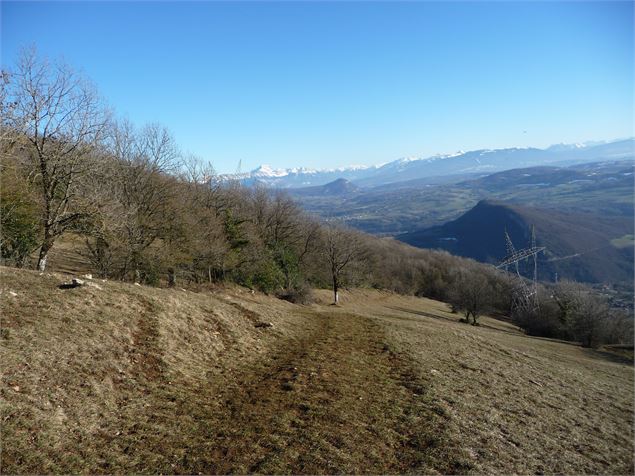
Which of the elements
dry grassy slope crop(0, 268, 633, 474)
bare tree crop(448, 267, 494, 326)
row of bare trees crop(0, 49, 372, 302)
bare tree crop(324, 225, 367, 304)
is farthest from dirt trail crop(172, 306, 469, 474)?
bare tree crop(448, 267, 494, 326)

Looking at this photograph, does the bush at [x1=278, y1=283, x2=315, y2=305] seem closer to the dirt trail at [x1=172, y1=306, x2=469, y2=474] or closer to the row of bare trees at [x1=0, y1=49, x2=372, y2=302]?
the row of bare trees at [x1=0, y1=49, x2=372, y2=302]

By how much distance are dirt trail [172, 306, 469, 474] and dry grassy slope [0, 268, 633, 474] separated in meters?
0.05

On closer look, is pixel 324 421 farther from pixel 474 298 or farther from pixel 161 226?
pixel 474 298

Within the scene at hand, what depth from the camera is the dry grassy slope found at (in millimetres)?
8883

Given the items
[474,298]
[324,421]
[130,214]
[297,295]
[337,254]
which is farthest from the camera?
[474,298]

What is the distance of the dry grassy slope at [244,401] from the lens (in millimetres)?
8883

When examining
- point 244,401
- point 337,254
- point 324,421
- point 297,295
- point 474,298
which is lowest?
point 474,298

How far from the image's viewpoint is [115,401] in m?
10.4

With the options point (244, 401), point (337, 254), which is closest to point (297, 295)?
point (337, 254)

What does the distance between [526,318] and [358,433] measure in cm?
8111

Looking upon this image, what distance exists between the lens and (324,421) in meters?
11.2

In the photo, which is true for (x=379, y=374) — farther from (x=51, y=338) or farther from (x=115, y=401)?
(x=51, y=338)

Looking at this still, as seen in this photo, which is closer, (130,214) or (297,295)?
(130,214)

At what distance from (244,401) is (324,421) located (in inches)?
112
